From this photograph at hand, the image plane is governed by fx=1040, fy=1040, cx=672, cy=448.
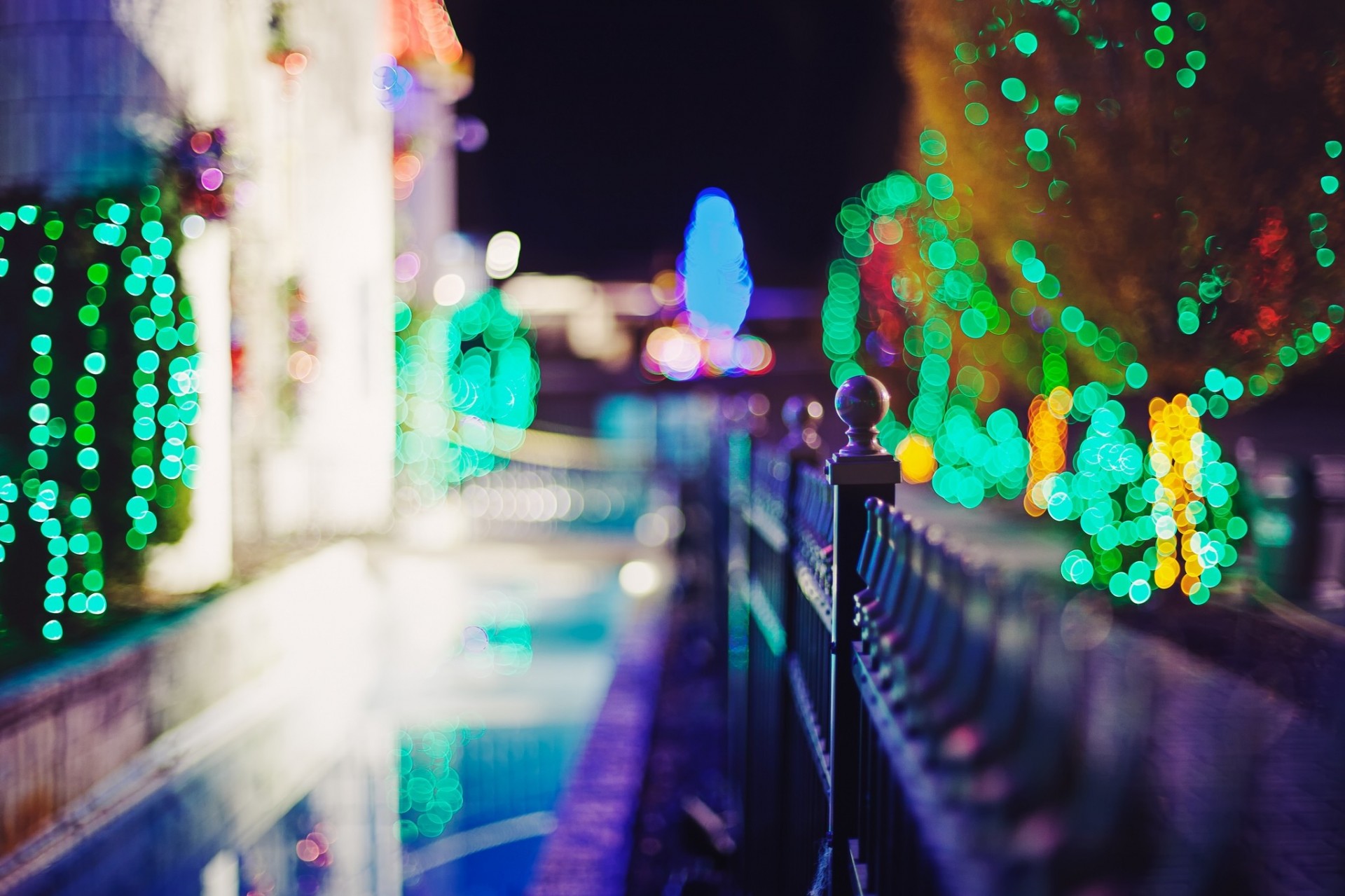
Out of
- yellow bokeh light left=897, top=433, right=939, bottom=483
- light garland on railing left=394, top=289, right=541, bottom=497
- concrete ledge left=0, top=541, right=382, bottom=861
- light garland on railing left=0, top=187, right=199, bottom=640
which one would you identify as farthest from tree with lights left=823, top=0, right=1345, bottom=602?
yellow bokeh light left=897, top=433, right=939, bottom=483

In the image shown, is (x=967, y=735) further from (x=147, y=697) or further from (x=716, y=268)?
(x=716, y=268)

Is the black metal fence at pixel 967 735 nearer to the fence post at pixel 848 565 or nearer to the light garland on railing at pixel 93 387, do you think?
the fence post at pixel 848 565

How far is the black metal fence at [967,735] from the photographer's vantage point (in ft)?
2.90

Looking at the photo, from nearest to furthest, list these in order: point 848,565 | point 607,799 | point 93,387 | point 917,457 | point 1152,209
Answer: point 848,565
point 607,799
point 93,387
point 1152,209
point 917,457

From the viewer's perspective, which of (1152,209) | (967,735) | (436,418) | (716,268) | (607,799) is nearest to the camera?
(967,735)

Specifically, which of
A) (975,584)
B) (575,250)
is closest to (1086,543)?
(975,584)

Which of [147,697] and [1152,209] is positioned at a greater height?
[1152,209]

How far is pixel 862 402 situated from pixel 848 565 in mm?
372

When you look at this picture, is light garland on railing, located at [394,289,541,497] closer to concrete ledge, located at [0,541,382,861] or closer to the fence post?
concrete ledge, located at [0,541,382,861]

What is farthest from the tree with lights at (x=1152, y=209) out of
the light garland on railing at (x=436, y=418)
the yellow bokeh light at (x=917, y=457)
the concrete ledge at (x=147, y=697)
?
the yellow bokeh light at (x=917, y=457)

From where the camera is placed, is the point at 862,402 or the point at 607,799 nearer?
the point at 862,402

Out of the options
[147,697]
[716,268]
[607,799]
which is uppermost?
[716,268]

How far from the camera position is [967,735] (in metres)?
1.22

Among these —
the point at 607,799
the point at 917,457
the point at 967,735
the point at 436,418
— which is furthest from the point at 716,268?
the point at 967,735
